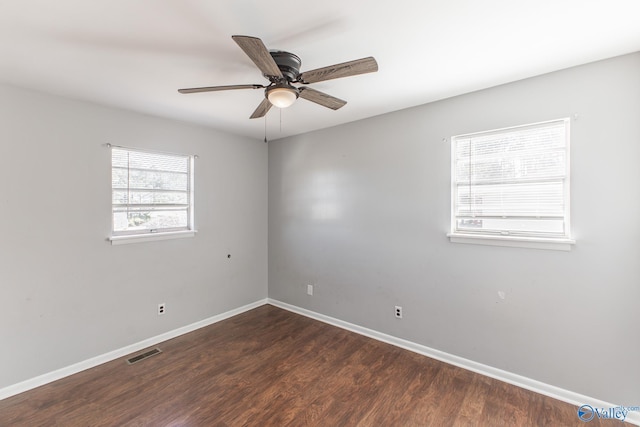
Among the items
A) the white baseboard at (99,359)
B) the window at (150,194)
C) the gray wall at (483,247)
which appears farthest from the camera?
the window at (150,194)

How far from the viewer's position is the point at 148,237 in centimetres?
296

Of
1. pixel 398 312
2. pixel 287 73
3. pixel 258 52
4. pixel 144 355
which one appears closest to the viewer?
pixel 258 52

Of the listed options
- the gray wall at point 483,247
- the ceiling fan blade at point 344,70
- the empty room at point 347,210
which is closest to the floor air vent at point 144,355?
the empty room at point 347,210

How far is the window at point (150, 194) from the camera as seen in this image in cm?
279

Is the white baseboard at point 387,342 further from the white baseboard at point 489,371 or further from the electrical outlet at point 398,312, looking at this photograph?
the electrical outlet at point 398,312

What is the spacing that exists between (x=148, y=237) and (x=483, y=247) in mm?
3354

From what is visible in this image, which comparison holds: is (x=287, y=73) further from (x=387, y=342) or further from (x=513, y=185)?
(x=387, y=342)

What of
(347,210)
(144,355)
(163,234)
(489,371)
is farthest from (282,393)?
(163,234)

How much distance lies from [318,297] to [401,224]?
153cm

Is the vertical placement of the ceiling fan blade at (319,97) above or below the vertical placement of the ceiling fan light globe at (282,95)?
above

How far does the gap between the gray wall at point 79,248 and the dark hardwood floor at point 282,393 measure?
1.15ft

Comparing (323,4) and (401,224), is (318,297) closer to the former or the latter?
(401,224)

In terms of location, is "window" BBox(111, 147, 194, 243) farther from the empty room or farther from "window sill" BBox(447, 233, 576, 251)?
"window sill" BBox(447, 233, 576, 251)

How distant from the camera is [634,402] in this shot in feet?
6.14
